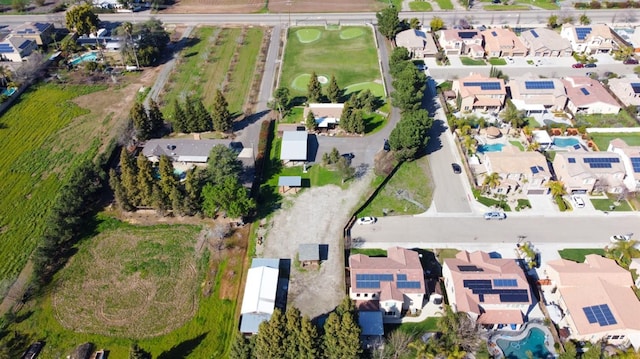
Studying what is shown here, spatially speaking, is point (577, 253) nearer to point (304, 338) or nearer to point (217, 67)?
point (304, 338)

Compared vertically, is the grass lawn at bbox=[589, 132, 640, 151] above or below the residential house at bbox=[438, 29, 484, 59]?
below

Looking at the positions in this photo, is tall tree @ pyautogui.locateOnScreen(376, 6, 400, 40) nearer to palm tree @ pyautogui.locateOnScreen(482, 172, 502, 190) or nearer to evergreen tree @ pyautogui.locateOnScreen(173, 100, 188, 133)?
palm tree @ pyautogui.locateOnScreen(482, 172, 502, 190)

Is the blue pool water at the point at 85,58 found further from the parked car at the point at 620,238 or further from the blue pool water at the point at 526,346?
the parked car at the point at 620,238

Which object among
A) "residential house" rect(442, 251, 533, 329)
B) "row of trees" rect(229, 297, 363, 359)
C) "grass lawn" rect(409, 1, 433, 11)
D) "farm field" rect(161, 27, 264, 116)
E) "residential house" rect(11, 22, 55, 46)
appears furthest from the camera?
"grass lawn" rect(409, 1, 433, 11)

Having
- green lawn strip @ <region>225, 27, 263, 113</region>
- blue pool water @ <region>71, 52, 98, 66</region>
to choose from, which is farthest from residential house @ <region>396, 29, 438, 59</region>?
blue pool water @ <region>71, 52, 98, 66</region>

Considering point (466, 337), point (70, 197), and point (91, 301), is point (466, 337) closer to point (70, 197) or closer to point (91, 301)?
point (91, 301)

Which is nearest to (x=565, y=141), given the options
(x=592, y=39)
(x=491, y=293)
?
(x=592, y=39)

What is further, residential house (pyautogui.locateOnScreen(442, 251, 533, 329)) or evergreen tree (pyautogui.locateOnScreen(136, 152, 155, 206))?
evergreen tree (pyautogui.locateOnScreen(136, 152, 155, 206))
